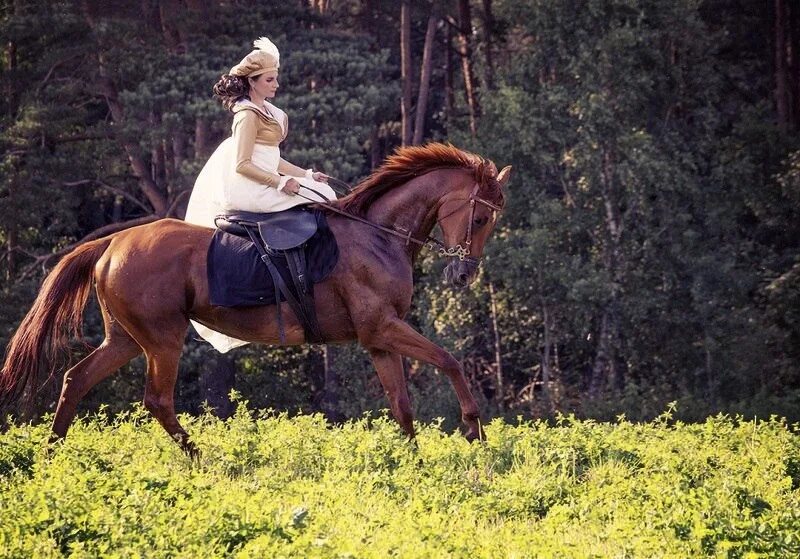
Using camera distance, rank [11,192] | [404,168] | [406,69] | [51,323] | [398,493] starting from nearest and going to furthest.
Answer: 1. [398,493]
2. [404,168]
3. [51,323]
4. [11,192]
5. [406,69]

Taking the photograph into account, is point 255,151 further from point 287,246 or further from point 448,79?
point 448,79

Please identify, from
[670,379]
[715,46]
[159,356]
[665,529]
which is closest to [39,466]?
[159,356]

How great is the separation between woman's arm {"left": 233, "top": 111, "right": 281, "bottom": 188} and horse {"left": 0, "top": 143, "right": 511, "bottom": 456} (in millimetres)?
598

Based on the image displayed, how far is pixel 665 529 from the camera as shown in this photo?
7.88 metres

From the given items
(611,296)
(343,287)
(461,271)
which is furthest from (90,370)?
(611,296)

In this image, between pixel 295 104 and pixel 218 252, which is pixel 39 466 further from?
pixel 295 104

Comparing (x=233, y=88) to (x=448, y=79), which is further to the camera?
(x=448, y=79)

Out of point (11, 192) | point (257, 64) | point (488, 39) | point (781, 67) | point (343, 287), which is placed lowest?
point (11, 192)

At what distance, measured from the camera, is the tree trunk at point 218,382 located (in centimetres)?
3055

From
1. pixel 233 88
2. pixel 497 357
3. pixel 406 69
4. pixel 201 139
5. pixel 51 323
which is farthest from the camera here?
pixel 406 69

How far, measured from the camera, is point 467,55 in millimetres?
37500

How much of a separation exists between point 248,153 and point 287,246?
812 mm

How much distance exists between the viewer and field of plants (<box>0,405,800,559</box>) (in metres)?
7.37

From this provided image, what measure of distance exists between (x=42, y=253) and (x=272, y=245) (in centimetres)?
2258
